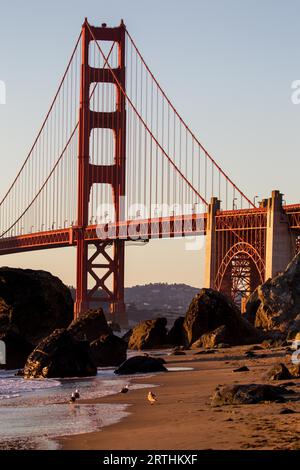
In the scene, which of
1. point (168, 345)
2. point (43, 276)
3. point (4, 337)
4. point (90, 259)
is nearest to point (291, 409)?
point (4, 337)

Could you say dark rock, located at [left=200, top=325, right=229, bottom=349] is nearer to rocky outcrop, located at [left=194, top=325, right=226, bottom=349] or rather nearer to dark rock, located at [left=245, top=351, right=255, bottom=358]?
rocky outcrop, located at [left=194, top=325, right=226, bottom=349]

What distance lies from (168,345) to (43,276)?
6.47m

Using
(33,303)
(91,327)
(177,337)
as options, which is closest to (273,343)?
(177,337)

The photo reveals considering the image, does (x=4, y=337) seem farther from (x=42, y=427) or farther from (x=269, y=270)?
(x=269, y=270)

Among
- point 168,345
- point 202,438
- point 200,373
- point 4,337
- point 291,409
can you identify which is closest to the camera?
point 202,438

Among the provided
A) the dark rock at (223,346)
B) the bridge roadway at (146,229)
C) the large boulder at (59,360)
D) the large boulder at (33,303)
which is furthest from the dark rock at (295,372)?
the bridge roadway at (146,229)

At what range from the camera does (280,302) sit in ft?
150

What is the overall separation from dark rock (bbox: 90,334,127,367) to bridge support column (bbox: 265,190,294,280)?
120 ft

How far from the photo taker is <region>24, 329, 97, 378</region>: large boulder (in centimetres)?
2770

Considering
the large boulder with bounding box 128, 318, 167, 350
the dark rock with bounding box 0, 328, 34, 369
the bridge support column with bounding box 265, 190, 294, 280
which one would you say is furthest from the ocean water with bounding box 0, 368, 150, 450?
the bridge support column with bounding box 265, 190, 294, 280

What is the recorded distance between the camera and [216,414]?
1575cm

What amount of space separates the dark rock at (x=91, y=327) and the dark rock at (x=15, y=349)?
7639 mm

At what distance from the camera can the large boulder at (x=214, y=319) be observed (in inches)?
1554

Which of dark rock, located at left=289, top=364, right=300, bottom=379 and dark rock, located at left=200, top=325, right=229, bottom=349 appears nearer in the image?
dark rock, located at left=289, top=364, right=300, bottom=379
